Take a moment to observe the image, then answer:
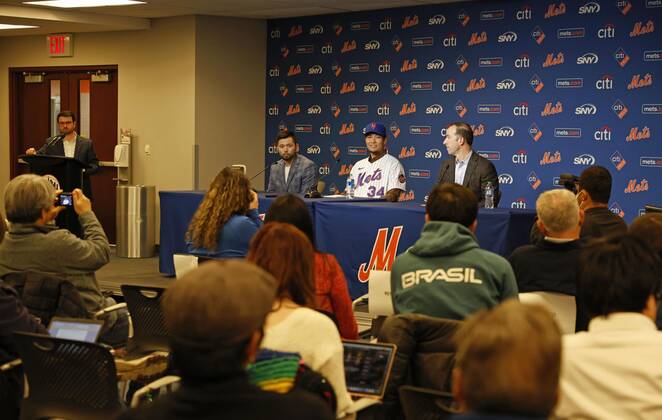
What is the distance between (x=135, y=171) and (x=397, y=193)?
4313 mm

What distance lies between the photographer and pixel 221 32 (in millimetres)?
10625

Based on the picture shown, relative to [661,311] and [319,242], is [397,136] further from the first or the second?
[661,311]

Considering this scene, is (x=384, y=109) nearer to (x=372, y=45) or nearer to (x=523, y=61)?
(x=372, y=45)

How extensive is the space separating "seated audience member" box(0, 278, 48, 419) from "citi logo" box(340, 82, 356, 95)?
24.2ft

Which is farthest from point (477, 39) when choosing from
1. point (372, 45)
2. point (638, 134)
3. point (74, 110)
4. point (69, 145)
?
point (74, 110)

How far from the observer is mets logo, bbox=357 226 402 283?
6973 mm

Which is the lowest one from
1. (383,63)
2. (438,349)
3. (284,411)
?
(438,349)

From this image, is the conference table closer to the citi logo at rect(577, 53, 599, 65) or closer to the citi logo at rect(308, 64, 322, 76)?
the citi logo at rect(577, 53, 599, 65)

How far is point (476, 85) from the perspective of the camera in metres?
9.38

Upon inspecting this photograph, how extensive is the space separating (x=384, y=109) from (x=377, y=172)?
6.35ft

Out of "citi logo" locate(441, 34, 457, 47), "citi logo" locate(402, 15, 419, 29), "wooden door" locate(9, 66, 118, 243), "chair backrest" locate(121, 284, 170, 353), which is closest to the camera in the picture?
"chair backrest" locate(121, 284, 170, 353)

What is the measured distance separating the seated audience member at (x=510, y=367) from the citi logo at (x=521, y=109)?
782 cm

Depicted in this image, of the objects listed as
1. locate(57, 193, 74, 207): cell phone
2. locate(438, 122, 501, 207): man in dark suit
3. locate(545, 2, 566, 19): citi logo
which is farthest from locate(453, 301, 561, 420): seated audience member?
locate(545, 2, 566, 19): citi logo

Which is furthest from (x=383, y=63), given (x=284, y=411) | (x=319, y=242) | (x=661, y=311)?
(x=284, y=411)
